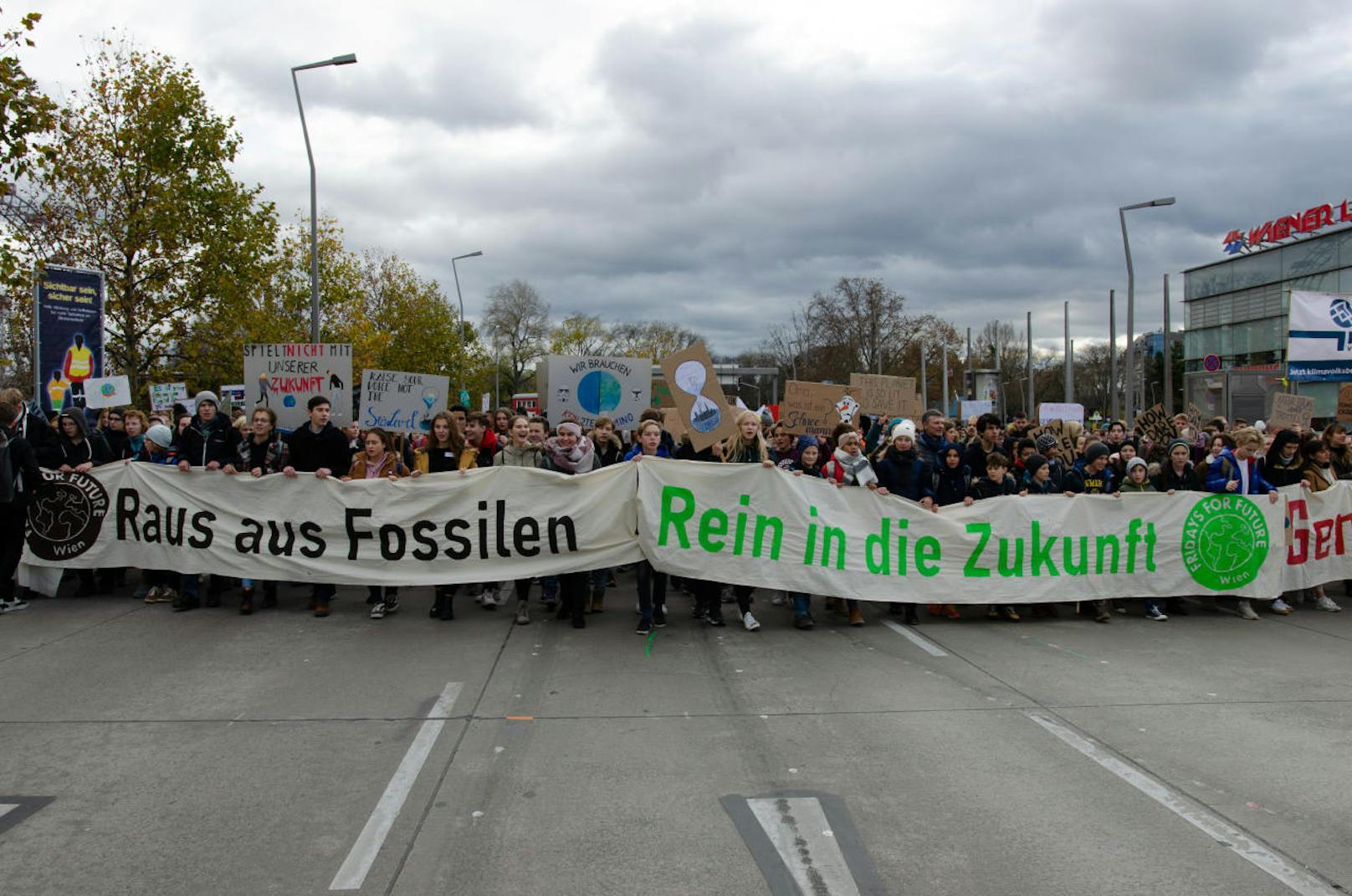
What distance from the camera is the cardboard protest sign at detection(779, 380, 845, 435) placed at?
1387cm

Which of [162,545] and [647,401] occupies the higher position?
[647,401]

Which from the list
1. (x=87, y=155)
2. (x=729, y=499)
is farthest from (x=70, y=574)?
(x=87, y=155)

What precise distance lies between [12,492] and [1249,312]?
6508cm

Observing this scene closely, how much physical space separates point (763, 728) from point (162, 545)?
6367mm

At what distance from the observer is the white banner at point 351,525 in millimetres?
8695

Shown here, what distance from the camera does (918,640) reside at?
8.05 meters

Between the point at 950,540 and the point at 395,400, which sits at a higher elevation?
the point at 395,400

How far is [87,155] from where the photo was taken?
2017 cm

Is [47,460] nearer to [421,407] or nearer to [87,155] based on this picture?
[421,407]

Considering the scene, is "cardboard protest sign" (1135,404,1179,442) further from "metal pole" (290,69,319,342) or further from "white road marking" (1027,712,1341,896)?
"metal pole" (290,69,319,342)

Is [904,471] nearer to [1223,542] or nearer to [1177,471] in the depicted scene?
[1177,471]

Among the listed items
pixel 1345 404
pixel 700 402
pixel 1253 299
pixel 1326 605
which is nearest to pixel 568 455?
pixel 700 402

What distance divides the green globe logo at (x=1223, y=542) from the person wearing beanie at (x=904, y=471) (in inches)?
101

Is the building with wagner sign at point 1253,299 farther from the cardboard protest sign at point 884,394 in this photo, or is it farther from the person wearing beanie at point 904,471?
the person wearing beanie at point 904,471
